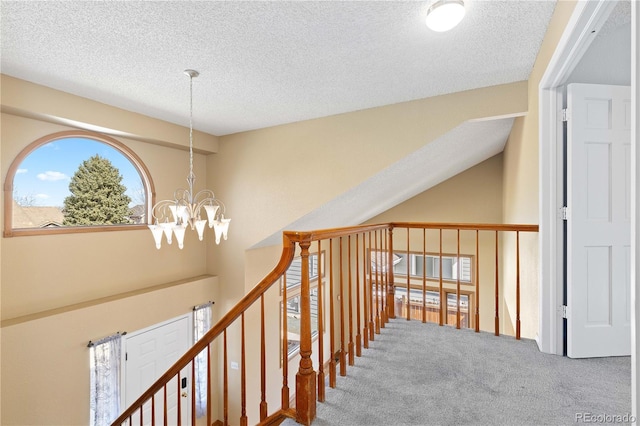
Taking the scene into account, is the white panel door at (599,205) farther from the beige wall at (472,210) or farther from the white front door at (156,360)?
the white front door at (156,360)

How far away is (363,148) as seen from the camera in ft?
11.7

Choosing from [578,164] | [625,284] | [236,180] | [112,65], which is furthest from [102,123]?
[625,284]

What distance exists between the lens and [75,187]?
11.6 ft

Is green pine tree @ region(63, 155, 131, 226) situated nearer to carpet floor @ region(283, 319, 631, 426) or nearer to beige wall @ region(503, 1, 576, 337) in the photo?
carpet floor @ region(283, 319, 631, 426)

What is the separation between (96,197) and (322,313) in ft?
10.9

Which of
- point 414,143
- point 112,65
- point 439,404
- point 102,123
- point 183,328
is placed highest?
point 112,65

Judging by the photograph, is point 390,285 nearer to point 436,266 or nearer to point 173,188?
point 173,188

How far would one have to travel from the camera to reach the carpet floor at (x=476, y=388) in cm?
153

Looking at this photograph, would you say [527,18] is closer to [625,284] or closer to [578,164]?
[578,164]

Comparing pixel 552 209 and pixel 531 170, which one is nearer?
pixel 552 209

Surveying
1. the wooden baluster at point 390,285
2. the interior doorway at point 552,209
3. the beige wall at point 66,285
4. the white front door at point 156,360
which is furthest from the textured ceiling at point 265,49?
the white front door at point 156,360

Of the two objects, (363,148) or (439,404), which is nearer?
(439,404)

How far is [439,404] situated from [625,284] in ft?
4.81

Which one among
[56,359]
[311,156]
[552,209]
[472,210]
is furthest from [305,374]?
[472,210]
